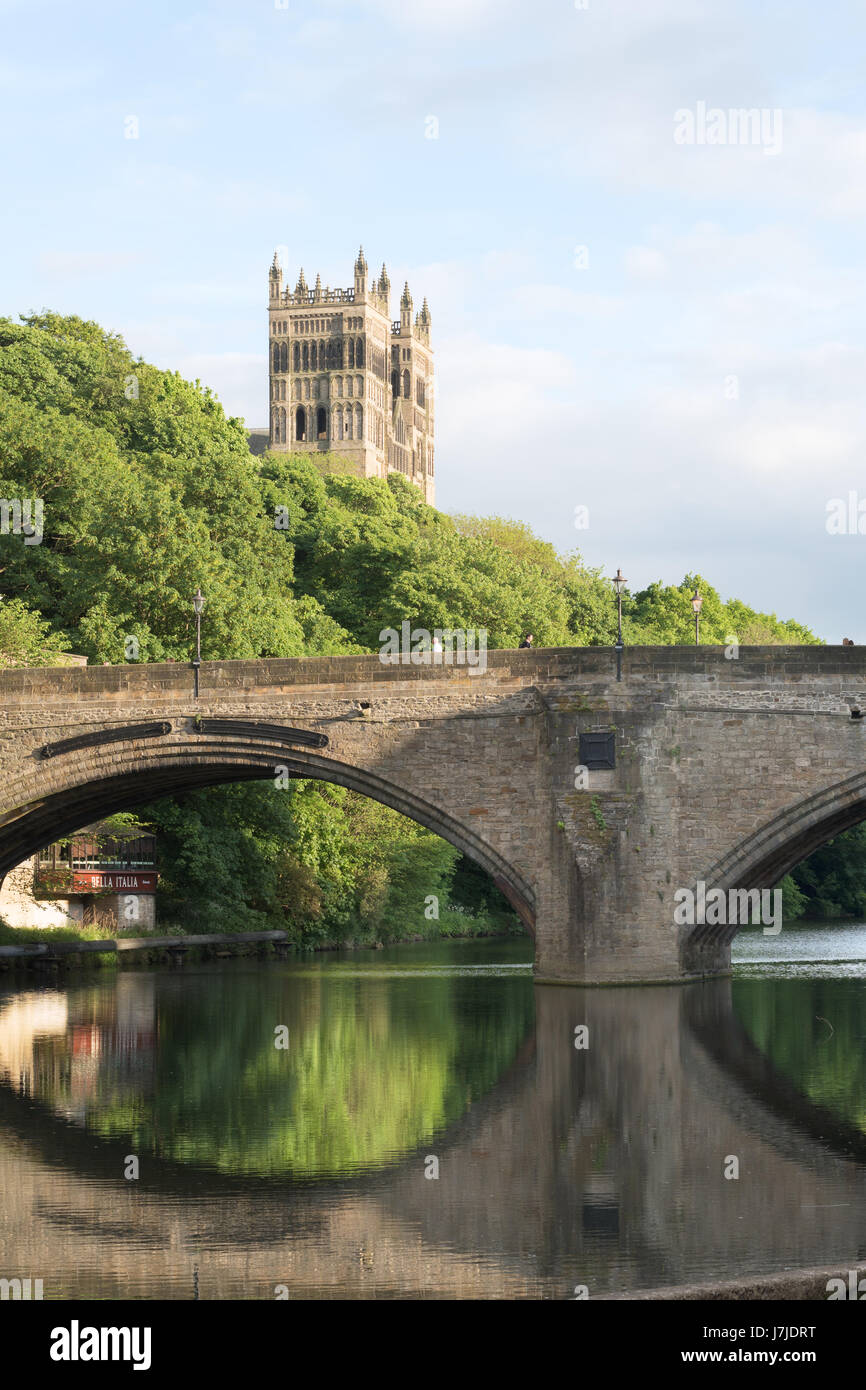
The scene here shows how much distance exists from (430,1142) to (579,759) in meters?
13.4

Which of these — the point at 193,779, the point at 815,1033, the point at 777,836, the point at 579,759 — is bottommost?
the point at 815,1033

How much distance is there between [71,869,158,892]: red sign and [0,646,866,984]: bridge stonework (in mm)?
8313

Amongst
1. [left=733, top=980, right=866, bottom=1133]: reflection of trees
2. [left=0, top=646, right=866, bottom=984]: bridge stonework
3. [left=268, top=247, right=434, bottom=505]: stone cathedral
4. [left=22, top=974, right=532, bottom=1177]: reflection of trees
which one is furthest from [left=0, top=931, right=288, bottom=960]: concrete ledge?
[left=268, top=247, right=434, bottom=505]: stone cathedral

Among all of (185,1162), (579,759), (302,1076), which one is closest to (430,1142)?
(185,1162)

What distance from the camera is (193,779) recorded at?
3366cm

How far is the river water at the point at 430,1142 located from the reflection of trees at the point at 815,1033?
3.0 inches

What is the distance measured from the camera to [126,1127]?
1565 cm

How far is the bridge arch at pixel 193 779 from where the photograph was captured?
94.1 ft

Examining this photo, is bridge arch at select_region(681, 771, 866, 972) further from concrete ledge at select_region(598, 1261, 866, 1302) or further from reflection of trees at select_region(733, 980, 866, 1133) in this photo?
concrete ledge at select_region(598, 1261, 866, 1302)

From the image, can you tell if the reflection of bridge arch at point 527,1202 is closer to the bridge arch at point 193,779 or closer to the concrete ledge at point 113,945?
the bridge arch at point 193,779

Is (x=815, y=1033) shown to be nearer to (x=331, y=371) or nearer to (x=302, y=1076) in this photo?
(x=302, y=1076)

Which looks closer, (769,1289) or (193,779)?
(769,1289)

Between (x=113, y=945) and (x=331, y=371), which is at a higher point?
(x=331, y=371)
